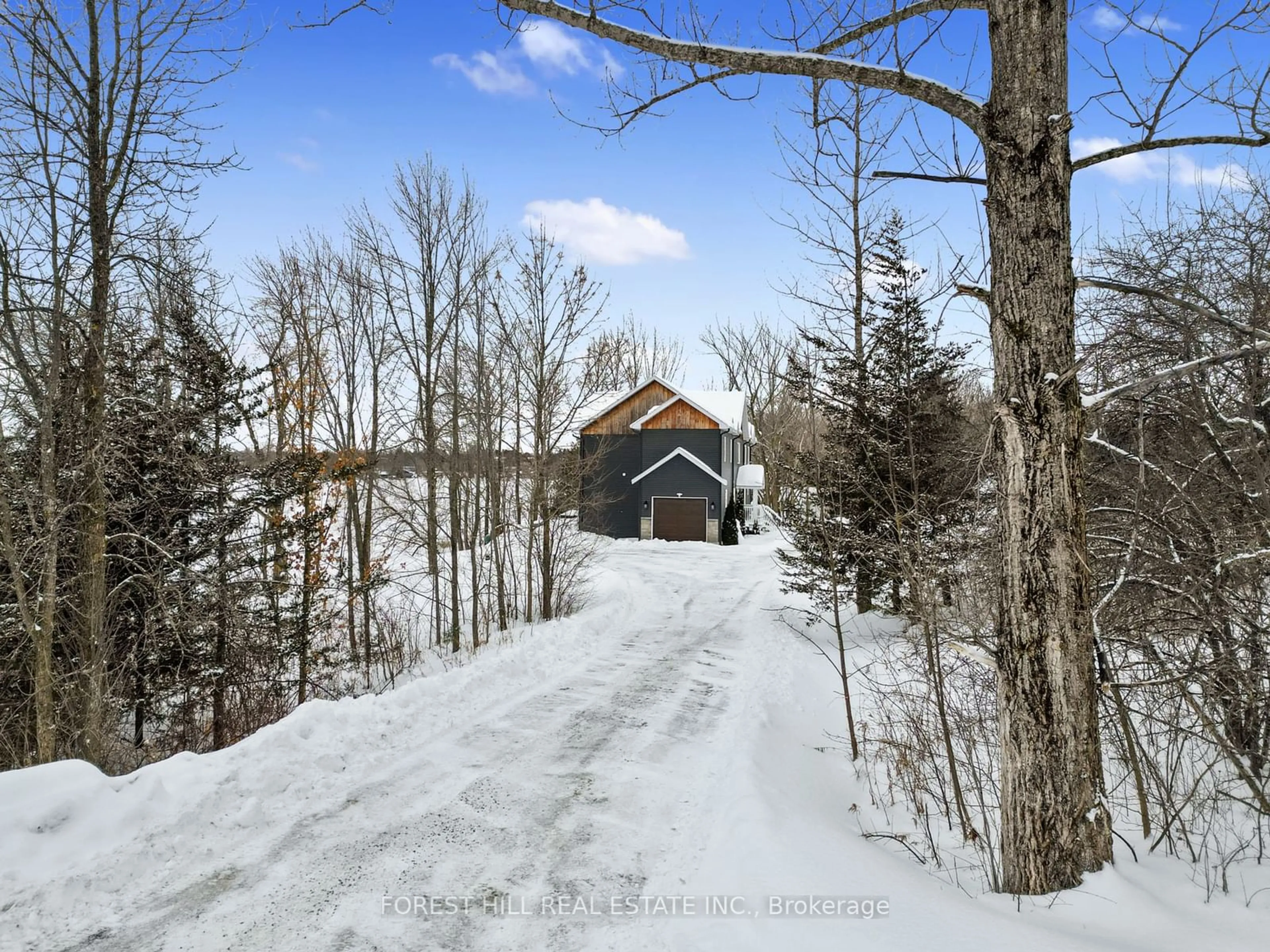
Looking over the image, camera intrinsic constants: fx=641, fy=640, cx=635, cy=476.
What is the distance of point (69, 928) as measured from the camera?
137 inches

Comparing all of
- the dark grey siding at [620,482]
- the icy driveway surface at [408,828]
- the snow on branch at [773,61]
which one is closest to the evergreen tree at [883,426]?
the icy driveway surface at [408,828]

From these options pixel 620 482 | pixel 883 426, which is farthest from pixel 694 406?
pixel 883 426

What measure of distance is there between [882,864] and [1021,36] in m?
5.11

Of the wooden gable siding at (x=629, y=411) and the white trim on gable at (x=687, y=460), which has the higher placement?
the wooden gable siding at (x=629, y=411)

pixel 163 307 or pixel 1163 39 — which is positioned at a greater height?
pixel 163 307

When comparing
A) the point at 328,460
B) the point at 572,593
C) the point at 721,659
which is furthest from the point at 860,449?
the point at 328,460

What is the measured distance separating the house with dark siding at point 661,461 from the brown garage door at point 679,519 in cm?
3

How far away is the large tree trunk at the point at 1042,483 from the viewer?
3281mm

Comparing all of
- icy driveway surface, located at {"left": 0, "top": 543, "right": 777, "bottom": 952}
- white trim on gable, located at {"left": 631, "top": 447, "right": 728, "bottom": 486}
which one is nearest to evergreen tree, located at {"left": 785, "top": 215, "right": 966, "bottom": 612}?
icy driveway surface, located at {"left": 0, "top": 543, "right": 777, "bottom": 952}

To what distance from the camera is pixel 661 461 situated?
102ft

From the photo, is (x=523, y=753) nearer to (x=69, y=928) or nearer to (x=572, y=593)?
(x=69, y=928)

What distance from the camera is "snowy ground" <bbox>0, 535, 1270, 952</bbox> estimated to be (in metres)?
3.41

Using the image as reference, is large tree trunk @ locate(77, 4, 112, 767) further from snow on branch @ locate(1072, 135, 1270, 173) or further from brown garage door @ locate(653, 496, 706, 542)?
brown garage door @ locate(653, 496, 706, 542)

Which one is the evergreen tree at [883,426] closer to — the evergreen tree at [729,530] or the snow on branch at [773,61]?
the snow on branch at [773,61]
